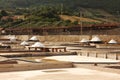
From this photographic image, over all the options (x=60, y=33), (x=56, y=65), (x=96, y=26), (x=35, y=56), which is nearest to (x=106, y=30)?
(x=96, y=26)

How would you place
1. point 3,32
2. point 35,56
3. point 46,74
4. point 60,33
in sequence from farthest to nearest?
point 3,32, point 60,33, point 35,56, point 46,74

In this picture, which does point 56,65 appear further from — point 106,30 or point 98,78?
point 106,30

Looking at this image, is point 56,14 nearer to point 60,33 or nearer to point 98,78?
point 60,33

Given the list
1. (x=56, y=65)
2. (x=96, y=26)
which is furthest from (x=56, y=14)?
(x=56, y=65)

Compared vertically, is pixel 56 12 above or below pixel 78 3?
below

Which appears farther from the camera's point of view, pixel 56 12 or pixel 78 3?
pixel 78 3

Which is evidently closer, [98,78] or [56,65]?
[98,78]

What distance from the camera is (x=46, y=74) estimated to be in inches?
595

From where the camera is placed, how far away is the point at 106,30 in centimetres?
6300

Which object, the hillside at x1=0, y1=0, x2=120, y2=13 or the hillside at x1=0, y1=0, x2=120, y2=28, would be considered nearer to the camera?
the hillside at x1=0, y1=0, x2=120, y2=28

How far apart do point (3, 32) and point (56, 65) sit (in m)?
58.8

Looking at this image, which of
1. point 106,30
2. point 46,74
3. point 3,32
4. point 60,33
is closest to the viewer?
point 46,74

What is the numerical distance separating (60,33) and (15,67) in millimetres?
50970

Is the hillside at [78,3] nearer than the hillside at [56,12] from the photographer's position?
No
